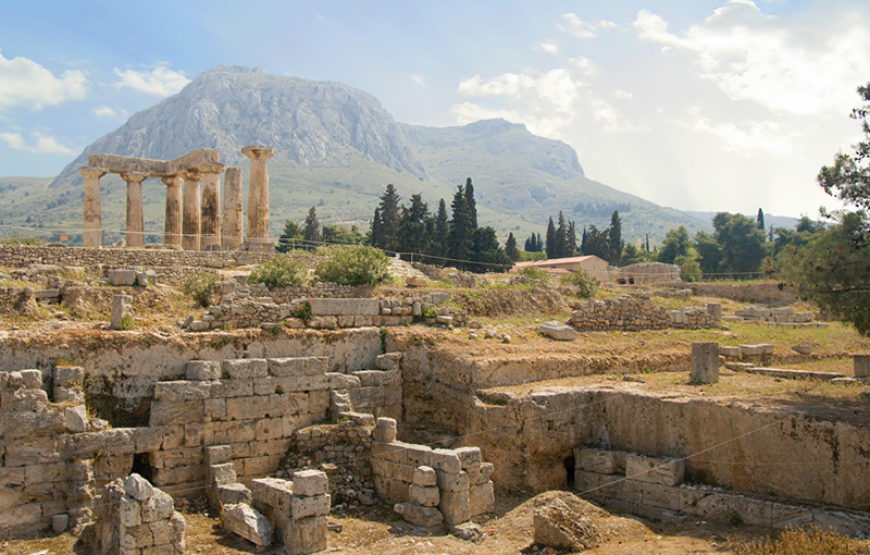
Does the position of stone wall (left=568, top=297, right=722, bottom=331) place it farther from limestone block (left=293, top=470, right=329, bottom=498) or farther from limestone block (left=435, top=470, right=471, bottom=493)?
limestone block (left=293, top=470, right=329, bottom=498)

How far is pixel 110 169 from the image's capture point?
29703mm

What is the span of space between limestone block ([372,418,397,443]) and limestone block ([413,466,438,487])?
1.46 meters

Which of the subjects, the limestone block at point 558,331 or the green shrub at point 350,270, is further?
the green shrub at point 350,270

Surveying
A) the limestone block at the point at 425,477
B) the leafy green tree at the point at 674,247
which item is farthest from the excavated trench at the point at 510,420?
the leafy green tree at the point at 674,247

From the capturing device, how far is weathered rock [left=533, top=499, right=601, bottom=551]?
10.2 metres

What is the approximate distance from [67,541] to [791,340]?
821 inches

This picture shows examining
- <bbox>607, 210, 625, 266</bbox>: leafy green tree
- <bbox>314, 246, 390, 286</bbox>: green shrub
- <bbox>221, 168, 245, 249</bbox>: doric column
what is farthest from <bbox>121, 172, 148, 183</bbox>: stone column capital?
<bbox>607, 210, 625, 266</bbox>: leafy green tree

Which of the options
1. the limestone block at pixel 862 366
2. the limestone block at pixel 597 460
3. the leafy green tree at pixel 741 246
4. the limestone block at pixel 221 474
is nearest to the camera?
the limestone block at pixel 221 474

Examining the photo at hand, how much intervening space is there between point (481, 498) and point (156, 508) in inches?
228

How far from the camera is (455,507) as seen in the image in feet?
37.1

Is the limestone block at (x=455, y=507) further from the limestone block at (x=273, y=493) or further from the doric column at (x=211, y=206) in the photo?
the doric column at (x=211, y=206)

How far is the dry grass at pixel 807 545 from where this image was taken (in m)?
8.07

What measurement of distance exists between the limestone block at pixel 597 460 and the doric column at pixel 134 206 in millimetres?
24430

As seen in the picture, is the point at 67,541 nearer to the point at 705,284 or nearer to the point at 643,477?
the point at 643,477
